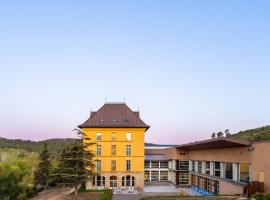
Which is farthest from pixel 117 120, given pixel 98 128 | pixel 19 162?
pixel 19 162

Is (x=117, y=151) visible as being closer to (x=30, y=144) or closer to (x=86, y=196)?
(x=86, y=196)

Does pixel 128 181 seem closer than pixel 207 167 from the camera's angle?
No

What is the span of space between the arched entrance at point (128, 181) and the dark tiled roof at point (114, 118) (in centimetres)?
624

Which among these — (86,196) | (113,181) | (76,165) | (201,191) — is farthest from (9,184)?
(201,191)

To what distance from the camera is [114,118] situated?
44.7 metres

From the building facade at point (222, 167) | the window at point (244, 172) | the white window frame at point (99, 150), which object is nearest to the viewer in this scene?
the building facade at point (222, 167)

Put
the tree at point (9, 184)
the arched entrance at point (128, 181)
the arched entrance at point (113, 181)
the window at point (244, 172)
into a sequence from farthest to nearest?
the arched entrance at point (128, 181), the arched entrance at point (113, 181), the tree at point (9, 184), the window at point (244, 172)

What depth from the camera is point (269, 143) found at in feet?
74.5

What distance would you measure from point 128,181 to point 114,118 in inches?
315

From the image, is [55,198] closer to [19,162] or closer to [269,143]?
[19,162]

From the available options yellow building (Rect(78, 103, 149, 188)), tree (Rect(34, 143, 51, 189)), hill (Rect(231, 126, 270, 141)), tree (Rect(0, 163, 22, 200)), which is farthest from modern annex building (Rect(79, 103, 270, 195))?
hill (Rect(231, 126, 270, 141))

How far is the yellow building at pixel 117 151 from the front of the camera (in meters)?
42.9

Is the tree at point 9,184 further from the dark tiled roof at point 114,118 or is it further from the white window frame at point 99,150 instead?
the white window frame at point 99,150

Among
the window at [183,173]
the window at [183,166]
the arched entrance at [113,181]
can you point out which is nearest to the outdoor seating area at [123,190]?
the arched entrance at [113,181]
